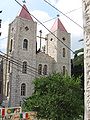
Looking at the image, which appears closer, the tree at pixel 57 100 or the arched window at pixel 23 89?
the tree at pixel 57 100

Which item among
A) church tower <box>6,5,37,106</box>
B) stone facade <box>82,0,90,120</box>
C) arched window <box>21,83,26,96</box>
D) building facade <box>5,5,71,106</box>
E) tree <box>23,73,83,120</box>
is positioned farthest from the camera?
arched window <box>21,83,26,96</box>

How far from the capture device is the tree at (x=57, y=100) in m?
18.3

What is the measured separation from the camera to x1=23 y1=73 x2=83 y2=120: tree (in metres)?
18.3

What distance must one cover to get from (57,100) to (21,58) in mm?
24290

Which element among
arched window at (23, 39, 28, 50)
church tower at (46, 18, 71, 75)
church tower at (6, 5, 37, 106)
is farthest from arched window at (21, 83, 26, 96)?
church tower at (46, 18, 71, 75)

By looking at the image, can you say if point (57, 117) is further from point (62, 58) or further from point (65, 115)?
point (62, 58)

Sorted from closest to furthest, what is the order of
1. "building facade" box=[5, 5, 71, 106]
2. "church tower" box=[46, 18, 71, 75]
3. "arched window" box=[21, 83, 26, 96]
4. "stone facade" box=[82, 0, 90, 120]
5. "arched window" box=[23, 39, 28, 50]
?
"stone facade" box=[82, 0, 90, 120]
"building facade" box=[5, 5, 71, 106]
"arched window" box=[21, 83, 26, 96]
"arched window" box=[23, 39, 28, 50]
"church tower" box=[46, 18, 71, 75]

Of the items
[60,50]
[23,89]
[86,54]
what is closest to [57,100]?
[86,54]

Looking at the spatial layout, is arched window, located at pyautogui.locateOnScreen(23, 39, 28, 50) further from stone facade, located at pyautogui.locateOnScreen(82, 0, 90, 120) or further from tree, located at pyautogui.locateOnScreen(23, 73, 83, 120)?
stone facade, located at pyautogui.locateOnScreen(82, 0, 90, 120)

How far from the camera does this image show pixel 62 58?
46656 millimetres

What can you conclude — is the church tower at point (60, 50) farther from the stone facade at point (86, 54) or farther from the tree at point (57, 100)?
the stone facade at point (86, 54)

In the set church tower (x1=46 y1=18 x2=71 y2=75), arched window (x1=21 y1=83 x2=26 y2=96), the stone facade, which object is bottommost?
arched window (x1=21 y1=83 x2=26 y2=96)

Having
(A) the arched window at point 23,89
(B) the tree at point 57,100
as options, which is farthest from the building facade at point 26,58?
(B) the tree at point 57,100

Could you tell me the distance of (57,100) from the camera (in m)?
18.6
